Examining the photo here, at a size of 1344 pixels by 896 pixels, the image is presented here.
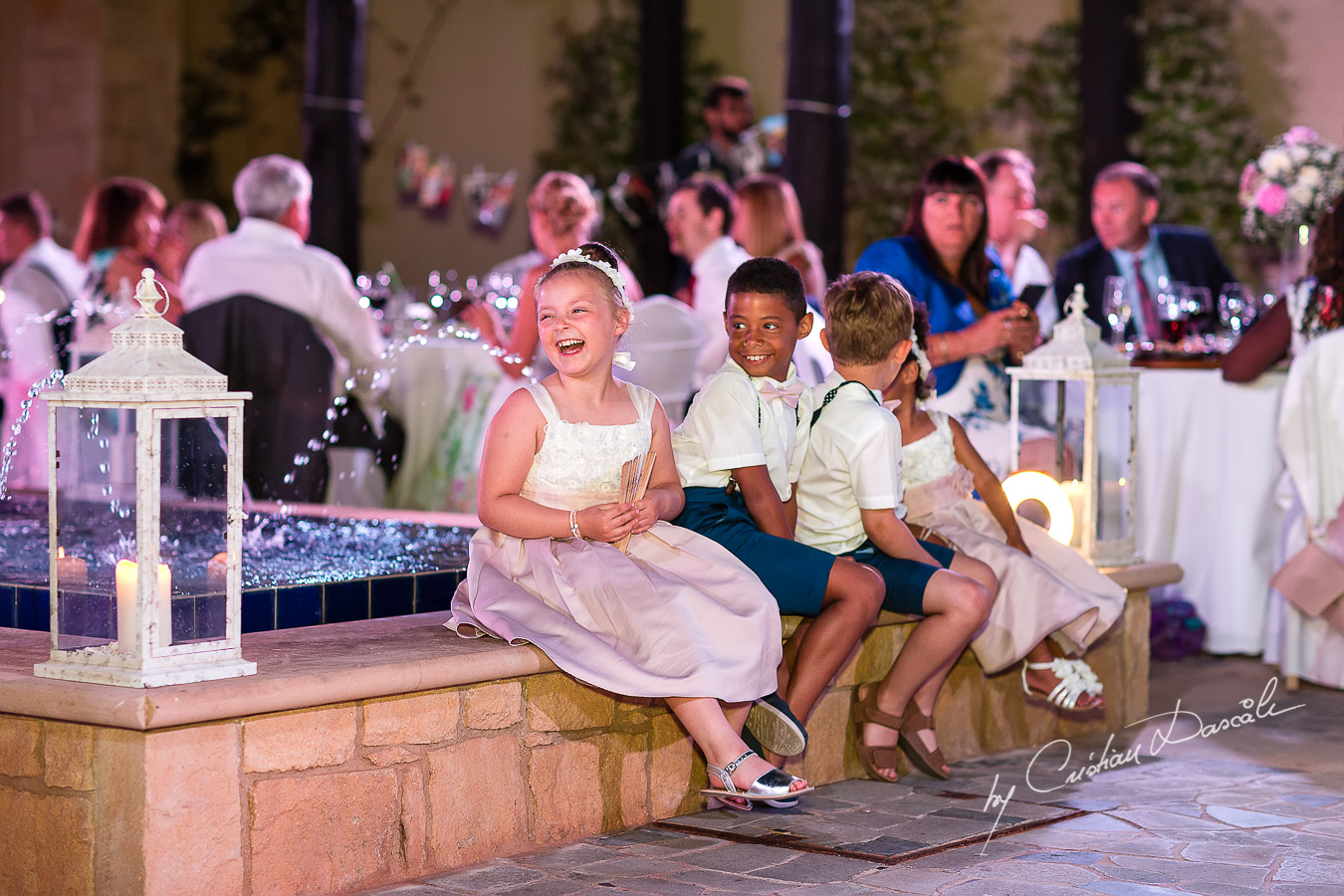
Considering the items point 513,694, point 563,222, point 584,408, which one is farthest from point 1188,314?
point 513,694

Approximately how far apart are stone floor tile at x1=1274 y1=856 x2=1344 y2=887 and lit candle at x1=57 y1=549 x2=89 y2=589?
7.54 ft

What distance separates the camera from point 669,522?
149 inches

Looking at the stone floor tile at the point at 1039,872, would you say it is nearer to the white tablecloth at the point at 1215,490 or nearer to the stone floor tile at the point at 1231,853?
the stone floor tile at the point at 1231,853

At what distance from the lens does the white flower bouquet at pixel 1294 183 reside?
6.23 meters

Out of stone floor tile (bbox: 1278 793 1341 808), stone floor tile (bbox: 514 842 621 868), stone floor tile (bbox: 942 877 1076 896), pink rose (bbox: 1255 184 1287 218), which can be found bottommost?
stone floor tile (bbox: 514 842 621 868)

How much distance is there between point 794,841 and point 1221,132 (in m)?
7.47

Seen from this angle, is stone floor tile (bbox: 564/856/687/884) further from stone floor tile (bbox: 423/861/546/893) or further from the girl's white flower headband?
the girl's white flower headband

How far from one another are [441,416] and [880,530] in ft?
11.1

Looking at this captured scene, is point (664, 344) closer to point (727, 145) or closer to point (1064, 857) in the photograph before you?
point (1064, 857)

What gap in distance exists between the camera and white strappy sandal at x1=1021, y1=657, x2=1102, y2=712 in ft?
14.4

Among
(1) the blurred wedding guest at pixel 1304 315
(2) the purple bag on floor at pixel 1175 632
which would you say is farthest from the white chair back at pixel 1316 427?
(2) the purple bag on floor at pixel 1175 632

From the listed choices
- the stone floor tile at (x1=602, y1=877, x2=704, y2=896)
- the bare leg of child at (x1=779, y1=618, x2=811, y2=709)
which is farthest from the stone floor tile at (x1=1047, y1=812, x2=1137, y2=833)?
the stone floor tile at (x1=602, y1=877, x2=704, y2=896)

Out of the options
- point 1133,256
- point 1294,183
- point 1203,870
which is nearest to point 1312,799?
point 1203,870

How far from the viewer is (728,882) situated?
3121 millimetres
